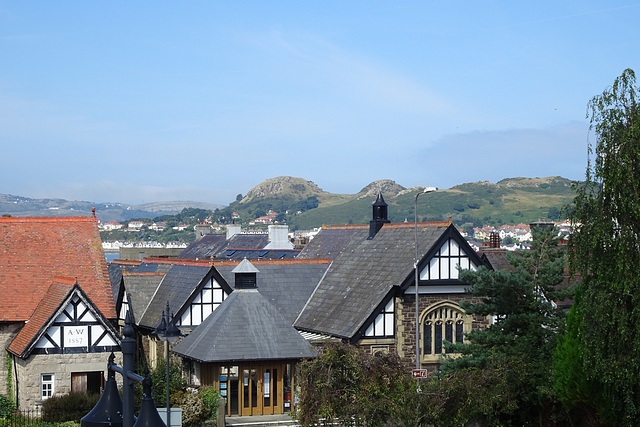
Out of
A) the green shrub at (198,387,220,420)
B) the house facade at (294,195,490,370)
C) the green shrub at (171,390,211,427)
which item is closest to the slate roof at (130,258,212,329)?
the house facade at (294,195,490,370)

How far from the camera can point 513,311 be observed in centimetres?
2927

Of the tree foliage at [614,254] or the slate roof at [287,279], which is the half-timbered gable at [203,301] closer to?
the slate roof at [287,279]

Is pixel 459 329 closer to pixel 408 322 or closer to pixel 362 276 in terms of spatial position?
Result: pixel 408 322

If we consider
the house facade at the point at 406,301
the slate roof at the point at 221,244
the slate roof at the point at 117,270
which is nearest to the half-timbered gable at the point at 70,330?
the house facade at the point at 406,301

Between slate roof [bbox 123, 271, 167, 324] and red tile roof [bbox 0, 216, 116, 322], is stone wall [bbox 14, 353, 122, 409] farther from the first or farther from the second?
slate roof [bbox 123, 271, 167, 324]

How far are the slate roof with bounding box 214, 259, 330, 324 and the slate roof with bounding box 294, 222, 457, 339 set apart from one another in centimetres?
47

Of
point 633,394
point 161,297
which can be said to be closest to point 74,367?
point 161,297

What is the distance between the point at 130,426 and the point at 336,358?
14236mm

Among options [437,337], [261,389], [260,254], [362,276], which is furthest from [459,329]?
[260,254]

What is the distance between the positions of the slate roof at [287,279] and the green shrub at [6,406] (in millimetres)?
10392

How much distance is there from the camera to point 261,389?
31.9 m

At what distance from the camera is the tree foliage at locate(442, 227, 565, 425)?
2644 centimetres

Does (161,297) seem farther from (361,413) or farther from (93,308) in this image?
(361,413)

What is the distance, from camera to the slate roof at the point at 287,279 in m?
38.6
